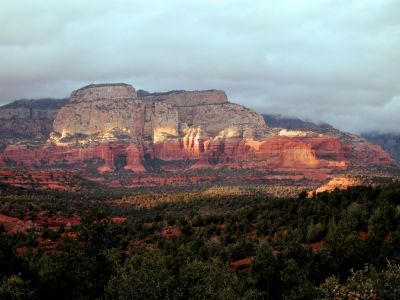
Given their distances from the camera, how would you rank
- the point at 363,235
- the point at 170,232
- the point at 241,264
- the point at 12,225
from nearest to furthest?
the point at 241,264 < the point at 363,235 < the point at 170,232 < the point at 12,225

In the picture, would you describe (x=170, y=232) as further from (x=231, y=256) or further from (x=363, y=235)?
(x=363, y=235)

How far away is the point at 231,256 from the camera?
48.4m

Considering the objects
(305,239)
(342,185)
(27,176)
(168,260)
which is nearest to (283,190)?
(342,185)

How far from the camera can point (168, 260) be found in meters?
39.6

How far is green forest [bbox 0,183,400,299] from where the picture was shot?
87.4ft

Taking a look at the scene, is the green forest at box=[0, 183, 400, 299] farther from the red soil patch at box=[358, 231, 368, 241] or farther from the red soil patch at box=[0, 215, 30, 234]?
the red soil patch at box=[0, 215, 30, 234]

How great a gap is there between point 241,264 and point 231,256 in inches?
83.5

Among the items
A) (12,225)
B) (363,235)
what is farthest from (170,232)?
(363,235)

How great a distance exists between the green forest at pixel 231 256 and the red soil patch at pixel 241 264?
0.13 m

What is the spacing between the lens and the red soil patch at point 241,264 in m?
45.4

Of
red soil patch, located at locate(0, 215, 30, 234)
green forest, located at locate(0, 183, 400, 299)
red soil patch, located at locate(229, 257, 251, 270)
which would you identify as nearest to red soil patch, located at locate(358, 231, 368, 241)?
green forest, located at locate(0, 183, 400, 299)

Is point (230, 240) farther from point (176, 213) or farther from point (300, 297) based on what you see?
point (176, 213)

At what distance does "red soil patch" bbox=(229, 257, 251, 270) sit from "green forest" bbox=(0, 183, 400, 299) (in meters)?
0.13

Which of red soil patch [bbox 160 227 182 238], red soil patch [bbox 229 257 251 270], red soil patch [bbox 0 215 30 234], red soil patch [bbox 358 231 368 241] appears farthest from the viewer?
red soil patch [bbox 0 215 30 234]
